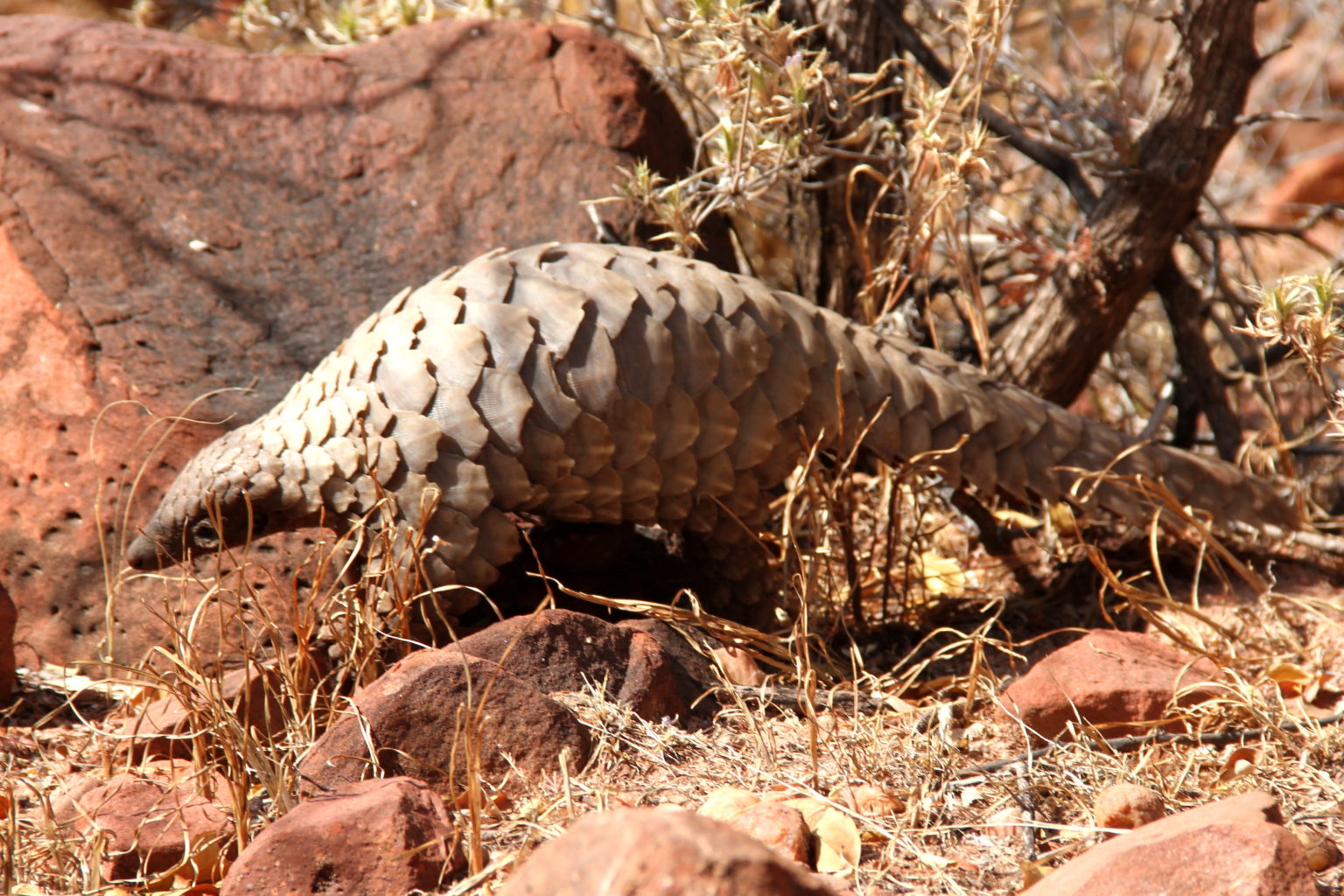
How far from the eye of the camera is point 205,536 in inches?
88.4

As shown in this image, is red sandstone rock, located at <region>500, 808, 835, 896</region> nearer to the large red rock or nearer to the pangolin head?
the pangolin head

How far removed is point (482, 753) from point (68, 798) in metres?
0.68

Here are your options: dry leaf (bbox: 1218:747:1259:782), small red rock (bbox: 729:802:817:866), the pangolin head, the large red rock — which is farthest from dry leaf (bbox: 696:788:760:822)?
the large red rock

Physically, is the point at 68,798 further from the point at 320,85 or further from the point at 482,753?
the point at 320,85

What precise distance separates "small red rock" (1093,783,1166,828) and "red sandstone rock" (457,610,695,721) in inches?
28.9

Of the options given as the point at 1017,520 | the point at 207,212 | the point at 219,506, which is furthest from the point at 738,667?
the point at 207,212

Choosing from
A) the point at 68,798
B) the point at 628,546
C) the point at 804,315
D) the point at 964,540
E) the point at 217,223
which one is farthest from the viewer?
the point at 964,540

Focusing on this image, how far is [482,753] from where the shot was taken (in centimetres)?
183

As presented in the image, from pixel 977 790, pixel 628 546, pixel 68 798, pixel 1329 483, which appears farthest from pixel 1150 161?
pixel 68 798

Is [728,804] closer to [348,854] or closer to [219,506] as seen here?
[348,854]

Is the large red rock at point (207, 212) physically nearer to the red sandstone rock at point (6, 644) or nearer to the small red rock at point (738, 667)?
the red sandstone rock at point (6, 644)

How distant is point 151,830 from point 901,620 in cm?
174

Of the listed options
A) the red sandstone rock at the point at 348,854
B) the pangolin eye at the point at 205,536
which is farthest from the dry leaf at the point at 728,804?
the pangolin eye at the point at 205,536

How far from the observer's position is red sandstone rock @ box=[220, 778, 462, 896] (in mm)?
1483
